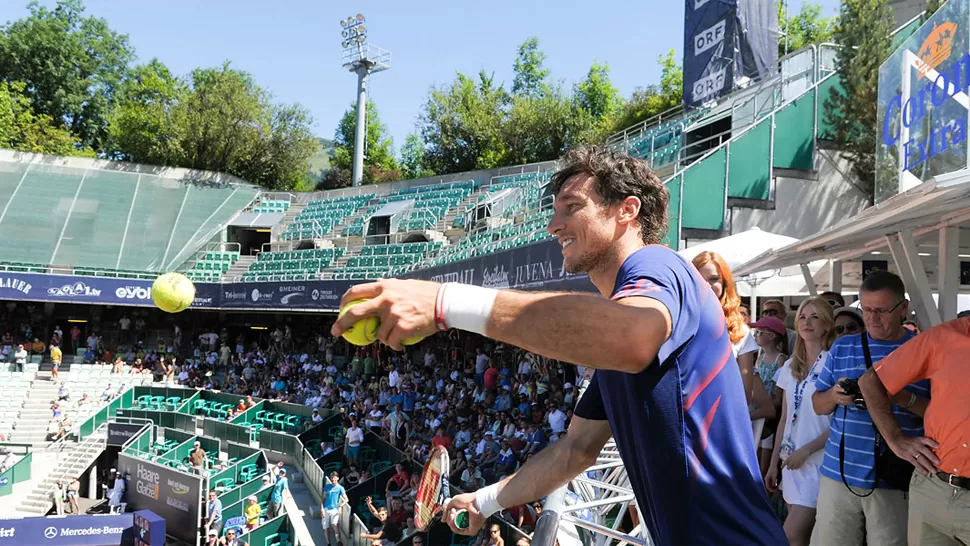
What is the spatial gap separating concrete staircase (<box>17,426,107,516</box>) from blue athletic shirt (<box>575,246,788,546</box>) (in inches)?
878

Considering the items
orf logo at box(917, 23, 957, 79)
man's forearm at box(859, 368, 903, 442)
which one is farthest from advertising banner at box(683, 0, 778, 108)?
man's forearm at box(859, 368, 903, 442)

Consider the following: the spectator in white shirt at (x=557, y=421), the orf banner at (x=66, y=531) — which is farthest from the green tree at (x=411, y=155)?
the spectator in white shirt at (x=557, y=421)

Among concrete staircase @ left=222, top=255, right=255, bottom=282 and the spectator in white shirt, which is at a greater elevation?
concrete staircase @ left=222, top=255, right=255, bottom=282

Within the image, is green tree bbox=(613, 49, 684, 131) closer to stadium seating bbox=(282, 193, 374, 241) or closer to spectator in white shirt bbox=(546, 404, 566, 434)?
stadium seating bbox=(282, 193, 374, 241)

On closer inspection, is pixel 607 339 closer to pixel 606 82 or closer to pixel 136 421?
pixel 136 421

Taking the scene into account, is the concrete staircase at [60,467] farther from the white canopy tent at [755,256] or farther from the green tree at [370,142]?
the green tree at [370,142]

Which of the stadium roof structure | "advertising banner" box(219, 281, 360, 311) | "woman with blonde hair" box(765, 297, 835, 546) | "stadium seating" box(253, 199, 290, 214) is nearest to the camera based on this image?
"woman with blonde hair" box(765, 297, 835, 546)

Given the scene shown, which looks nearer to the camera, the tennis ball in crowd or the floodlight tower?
the tennis ball in crowd

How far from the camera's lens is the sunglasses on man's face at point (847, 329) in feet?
15.8

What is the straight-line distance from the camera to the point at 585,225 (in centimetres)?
226

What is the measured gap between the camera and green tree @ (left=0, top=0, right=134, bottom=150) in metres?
56.8

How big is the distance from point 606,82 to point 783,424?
4983 cm

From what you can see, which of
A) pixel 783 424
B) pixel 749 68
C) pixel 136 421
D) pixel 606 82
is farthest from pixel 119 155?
pixel 783 424

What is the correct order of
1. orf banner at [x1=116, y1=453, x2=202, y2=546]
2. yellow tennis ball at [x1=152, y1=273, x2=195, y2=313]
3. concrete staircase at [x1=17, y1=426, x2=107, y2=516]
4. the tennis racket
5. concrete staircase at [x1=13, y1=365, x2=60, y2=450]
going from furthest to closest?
concrete staircase at [x1=13, y1=365, x2=60, y2=450]
concrete staircase at [x1=17, y1=426, x2=107, y2=516]
orf banner at [x1=116, y1=453, x2=202, y2=546]
yellow tennis ball at [x1=152, y1=273, x2=195, y2=313]
the tennis racket
